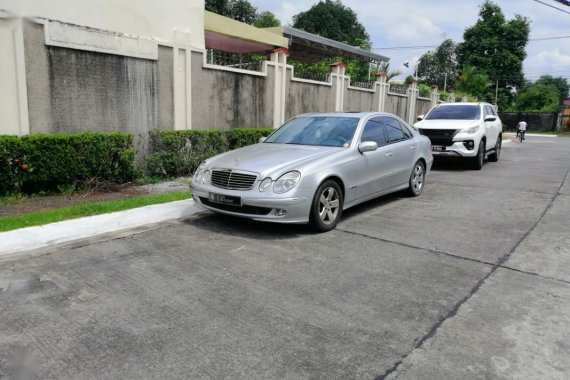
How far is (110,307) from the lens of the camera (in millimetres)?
3857

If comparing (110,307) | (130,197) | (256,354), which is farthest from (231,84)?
(256,354)

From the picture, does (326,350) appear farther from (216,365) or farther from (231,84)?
(231,84)

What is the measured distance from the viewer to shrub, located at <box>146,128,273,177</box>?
997 centimetres

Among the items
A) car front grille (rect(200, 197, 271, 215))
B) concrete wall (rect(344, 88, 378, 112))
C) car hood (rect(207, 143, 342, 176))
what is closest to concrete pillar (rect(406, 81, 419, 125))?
concrete wall (rect(344, 88, 378, 112))

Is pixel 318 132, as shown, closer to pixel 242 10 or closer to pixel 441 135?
pixel 441 135

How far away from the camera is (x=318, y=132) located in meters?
7.12

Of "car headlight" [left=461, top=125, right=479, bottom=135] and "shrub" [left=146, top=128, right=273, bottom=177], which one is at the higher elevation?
"car headlight" [left=461, top=125, right=479, bottom=135]

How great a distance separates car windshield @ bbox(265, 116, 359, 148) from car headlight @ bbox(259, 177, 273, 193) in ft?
4.79

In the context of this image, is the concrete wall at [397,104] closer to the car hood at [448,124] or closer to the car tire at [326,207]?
the car hood at [448,124]

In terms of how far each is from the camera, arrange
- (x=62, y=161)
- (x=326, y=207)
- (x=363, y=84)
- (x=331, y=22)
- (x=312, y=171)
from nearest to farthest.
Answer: (x=312, y=171) < (x=326, y=207) < (x=62, y=161) < (x=363, y=84) < (x=331, y=22)

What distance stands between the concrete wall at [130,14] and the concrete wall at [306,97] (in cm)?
316

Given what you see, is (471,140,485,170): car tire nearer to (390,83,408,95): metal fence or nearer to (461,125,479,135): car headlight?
(461,125,479,135): car headlight

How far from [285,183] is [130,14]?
7065 millimetres

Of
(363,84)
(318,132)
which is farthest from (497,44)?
(318,132)
